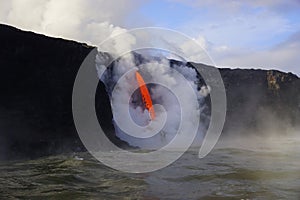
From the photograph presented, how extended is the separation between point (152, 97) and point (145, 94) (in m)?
1.36

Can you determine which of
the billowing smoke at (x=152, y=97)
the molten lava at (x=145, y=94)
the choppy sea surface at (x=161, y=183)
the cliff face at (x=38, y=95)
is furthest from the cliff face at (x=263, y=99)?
the choppy sea surface at (x=161, y=183)

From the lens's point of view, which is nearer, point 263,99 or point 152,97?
point 152,97

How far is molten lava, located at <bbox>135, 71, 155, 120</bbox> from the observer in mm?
34319

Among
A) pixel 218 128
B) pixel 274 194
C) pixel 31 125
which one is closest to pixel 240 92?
pixel 218 128

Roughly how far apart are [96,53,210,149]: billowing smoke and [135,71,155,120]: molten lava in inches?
18.9

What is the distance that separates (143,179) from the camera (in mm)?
12031

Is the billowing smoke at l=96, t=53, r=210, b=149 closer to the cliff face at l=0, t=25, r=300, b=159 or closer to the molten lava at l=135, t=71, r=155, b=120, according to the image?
the molten lava at l=135, t=71, r=155, b=120

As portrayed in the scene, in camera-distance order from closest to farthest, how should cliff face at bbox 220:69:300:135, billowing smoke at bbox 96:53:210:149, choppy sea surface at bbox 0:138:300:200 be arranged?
choppy sea surface at bbox 0:138:300:200 → billowing smoke at bbox 96:53:210:149 → cliff face at bbox 220:69:300:135

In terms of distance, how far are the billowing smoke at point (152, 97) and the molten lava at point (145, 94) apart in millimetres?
479

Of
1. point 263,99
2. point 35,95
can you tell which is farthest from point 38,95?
point 263,99

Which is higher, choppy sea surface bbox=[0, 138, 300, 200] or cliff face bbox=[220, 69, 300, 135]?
cliff face bbox=[220, 69, 300, 135]

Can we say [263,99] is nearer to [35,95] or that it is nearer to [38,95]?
[38,95]

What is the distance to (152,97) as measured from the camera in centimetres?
3778

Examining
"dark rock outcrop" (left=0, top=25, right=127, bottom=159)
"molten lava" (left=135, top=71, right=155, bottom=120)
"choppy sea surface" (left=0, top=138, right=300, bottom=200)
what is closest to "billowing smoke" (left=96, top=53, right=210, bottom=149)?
"molten lava" (left=135, top=71, right=155, bottom=120)
